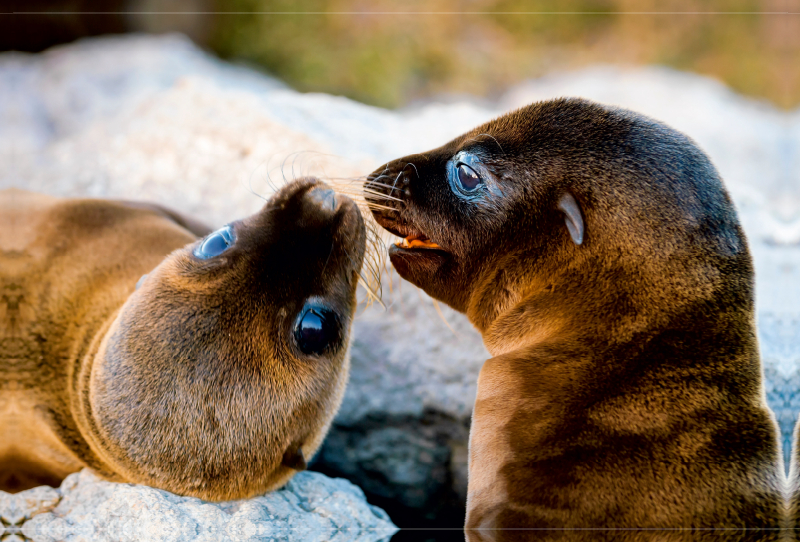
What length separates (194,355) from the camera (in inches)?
107

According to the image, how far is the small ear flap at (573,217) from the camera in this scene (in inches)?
101

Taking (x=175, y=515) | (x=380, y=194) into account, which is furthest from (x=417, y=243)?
(x=175, y=515)

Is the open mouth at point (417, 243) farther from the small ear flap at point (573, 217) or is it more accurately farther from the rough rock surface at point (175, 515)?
the rough rock surface at point (175, 515)

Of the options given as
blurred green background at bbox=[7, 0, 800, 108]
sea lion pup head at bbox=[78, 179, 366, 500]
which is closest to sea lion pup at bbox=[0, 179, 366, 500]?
sea lion pup head at bbox=[78, 179, 366, 500]

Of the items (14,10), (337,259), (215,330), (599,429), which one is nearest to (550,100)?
(337,259)

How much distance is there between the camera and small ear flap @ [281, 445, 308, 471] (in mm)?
2938

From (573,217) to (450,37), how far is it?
23.2ft

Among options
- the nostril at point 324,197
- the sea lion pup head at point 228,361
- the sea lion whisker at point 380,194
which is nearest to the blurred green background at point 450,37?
the nostril at point 324,197

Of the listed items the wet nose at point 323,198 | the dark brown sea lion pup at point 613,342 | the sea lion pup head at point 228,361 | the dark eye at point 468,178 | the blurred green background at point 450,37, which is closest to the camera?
the dark brown sea lion pup at point 613,342

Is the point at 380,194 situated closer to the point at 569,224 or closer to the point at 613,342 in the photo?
the point at 569,224

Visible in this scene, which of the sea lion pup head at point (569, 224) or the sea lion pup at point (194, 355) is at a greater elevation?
the sea lion pup head at point (569, 224)

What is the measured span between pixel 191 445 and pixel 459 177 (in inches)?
55.9

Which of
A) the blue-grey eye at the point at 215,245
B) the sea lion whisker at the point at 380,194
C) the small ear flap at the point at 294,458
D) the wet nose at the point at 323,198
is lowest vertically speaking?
the small ear flap at the point at 294,458

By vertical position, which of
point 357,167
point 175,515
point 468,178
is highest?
point 468,178
